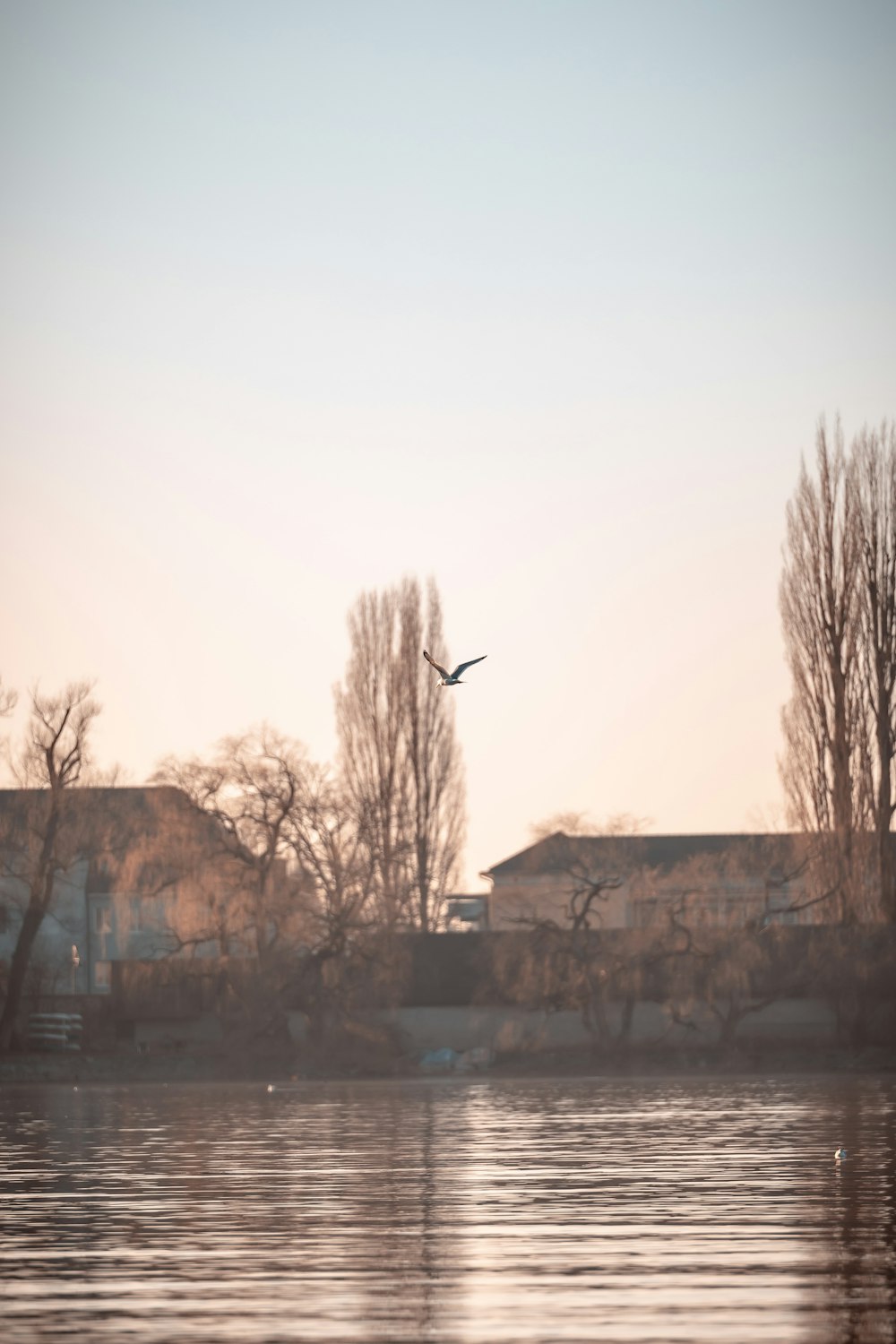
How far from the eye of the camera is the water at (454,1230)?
13805mm

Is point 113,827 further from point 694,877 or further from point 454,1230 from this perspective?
point 454,1230

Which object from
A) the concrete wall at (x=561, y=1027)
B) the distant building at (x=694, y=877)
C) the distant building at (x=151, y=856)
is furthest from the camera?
the concrete wall at (x=561, y=1027)

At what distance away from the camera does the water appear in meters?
13.8

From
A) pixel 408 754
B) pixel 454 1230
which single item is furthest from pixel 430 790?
pixel 454 1230

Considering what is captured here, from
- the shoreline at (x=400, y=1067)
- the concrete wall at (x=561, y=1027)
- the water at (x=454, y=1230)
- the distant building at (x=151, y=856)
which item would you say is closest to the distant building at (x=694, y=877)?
the concrete wall at (x=561, y=1027)

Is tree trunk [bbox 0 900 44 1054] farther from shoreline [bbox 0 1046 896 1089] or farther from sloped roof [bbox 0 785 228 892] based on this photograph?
sloped roof [bbox 0 785 228 892]

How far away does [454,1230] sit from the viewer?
18.8m

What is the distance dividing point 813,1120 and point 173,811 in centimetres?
3131

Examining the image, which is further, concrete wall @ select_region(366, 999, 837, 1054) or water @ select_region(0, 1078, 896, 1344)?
concrete wall @ select_region(366, 999, 837, 1054)

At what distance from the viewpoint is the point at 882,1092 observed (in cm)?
4475

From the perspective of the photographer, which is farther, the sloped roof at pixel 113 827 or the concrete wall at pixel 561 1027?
the concrete wall at pixel 561 1027

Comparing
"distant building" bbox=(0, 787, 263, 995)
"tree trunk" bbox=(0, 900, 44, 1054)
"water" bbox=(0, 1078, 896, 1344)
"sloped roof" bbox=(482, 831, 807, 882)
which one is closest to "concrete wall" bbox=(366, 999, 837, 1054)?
"sloped roof" bbox=(482, 831, 807, 882)

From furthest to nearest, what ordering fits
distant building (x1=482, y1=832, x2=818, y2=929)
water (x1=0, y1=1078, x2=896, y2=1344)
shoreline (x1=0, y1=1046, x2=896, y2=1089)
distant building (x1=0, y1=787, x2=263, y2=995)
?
1. distant building (x1=482, y1=832, x2=818, y2=929)
2. distant building (x1=0, y1=787, x2=263, y2=995)
3. shoreline (x1=0, y1=1046, x2=896, y2=1089)
4. water (x1=0, y1=1078, x2=896, y2=1344)

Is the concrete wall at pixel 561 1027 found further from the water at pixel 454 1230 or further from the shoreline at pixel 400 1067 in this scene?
the water at pixel 454 1230
